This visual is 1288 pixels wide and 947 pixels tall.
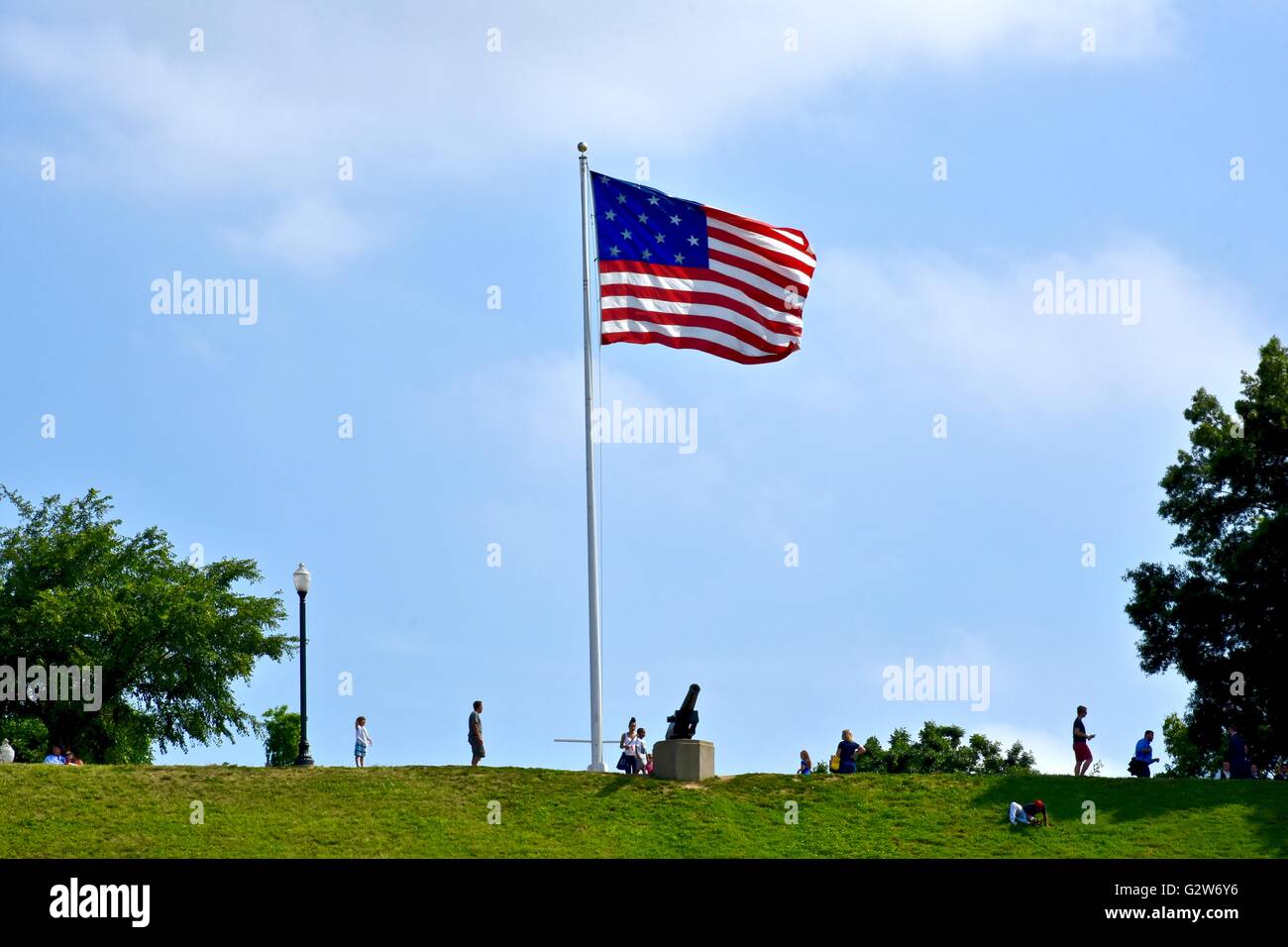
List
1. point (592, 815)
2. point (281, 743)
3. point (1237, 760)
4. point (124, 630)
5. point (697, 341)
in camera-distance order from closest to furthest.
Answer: point (592, 815) < point (697, 341) < point (1237, 760) < point (124, 630) < point (281, 743)

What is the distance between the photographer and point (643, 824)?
3139 cm

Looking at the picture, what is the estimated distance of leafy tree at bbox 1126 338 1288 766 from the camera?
45500 mm

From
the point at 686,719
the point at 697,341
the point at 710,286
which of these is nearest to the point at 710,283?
the point at 710,286

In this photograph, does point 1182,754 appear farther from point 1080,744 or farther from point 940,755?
point 1080,744

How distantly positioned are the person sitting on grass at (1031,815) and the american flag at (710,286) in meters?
9.81

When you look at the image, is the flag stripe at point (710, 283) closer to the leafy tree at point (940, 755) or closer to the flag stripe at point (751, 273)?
the flag stripe at point (751, 273)

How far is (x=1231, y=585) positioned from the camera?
45906 millimetres

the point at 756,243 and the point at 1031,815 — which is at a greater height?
the point at 756,243

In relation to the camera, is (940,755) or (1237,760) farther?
(940,755)

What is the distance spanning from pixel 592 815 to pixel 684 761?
302 cm

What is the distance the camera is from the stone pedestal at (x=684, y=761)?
34125 millimetres

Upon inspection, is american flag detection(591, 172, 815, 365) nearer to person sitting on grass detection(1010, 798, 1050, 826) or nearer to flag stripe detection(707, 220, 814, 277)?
flag stripe detection(707, 220, 814, 277)
